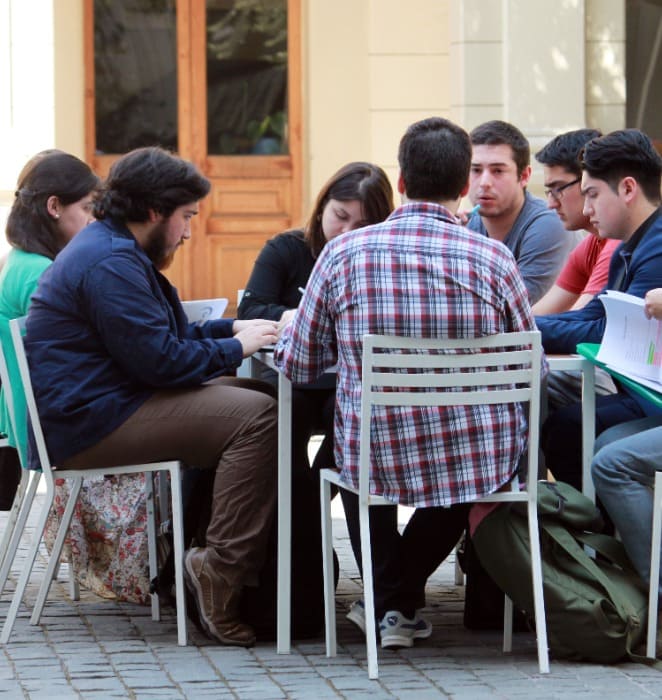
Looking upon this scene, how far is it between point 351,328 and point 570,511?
0.84 m

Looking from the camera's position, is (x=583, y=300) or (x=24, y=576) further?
(x=583, y=300)

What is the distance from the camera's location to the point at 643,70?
452 inches

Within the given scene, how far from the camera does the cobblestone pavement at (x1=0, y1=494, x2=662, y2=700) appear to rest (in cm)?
387

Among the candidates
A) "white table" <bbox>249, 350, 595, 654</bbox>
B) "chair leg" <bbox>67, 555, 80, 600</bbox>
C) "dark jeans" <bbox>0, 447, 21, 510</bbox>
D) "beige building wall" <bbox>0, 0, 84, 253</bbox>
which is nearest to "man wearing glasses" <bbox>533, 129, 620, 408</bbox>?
"white table" <bbox>249, 350, 595, 654</bbox>

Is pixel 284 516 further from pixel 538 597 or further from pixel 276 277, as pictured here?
pixel 276 277

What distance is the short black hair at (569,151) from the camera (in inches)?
211

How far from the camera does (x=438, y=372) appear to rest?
4.07m

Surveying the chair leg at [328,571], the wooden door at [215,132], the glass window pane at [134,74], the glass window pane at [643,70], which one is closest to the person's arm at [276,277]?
the chair leg at [328,571]

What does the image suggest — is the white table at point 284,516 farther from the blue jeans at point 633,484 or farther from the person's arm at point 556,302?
the person's arm at point 556,302

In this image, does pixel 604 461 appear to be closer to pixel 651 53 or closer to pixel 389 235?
pixel 389 235

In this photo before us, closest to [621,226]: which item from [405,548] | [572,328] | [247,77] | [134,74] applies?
[572,328]

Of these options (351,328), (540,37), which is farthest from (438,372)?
(540,37)

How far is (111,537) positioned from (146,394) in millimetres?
758

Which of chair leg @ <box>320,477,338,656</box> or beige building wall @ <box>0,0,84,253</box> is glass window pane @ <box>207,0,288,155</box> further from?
chair leg @ <box>320,477,338,656</box>
